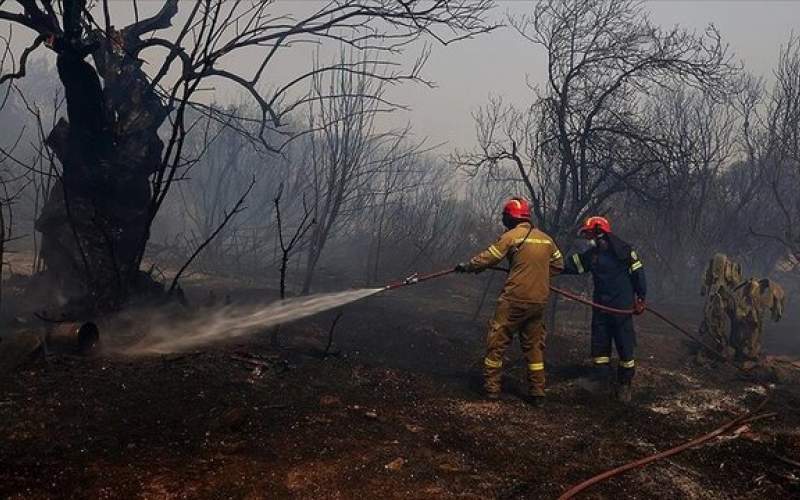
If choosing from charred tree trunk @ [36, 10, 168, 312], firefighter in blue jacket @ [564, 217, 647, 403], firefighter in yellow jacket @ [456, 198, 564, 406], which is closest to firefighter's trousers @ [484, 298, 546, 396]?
firefighter in yellow jacket @ [456, 198, 564, 406]

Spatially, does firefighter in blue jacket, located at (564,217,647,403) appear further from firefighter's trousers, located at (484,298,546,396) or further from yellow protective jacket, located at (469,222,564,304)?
firefighter's trousers, located at (484,298,546,396)

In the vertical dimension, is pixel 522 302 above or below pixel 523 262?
below

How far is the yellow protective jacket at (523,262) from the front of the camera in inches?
196

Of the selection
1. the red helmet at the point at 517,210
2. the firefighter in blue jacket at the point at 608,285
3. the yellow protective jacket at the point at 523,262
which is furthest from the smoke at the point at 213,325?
the firefighter in blue jacket at the point at 608,285

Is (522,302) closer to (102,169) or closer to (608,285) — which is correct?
(608,285)

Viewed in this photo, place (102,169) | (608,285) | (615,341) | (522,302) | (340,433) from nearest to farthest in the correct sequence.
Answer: (340,433) < (522,302) < (615,341) < (608,285) < (102,169)

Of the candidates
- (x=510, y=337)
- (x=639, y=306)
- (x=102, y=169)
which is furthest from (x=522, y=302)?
(x=102, y=169)

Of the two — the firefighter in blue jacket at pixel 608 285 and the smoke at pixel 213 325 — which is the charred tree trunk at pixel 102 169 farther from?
the firefighter in blue jacket at pixel 608 285

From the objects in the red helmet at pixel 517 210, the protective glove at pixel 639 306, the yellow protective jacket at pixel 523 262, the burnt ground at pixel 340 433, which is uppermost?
the red helmet at pixel 517 210

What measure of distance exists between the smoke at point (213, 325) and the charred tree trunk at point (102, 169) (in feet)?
1.95

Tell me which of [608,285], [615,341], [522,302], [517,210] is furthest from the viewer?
[608,285]

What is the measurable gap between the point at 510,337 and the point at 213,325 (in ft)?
12.1

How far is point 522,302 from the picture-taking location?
4957 mm

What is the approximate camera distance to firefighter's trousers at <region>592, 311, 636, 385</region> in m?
5.50
